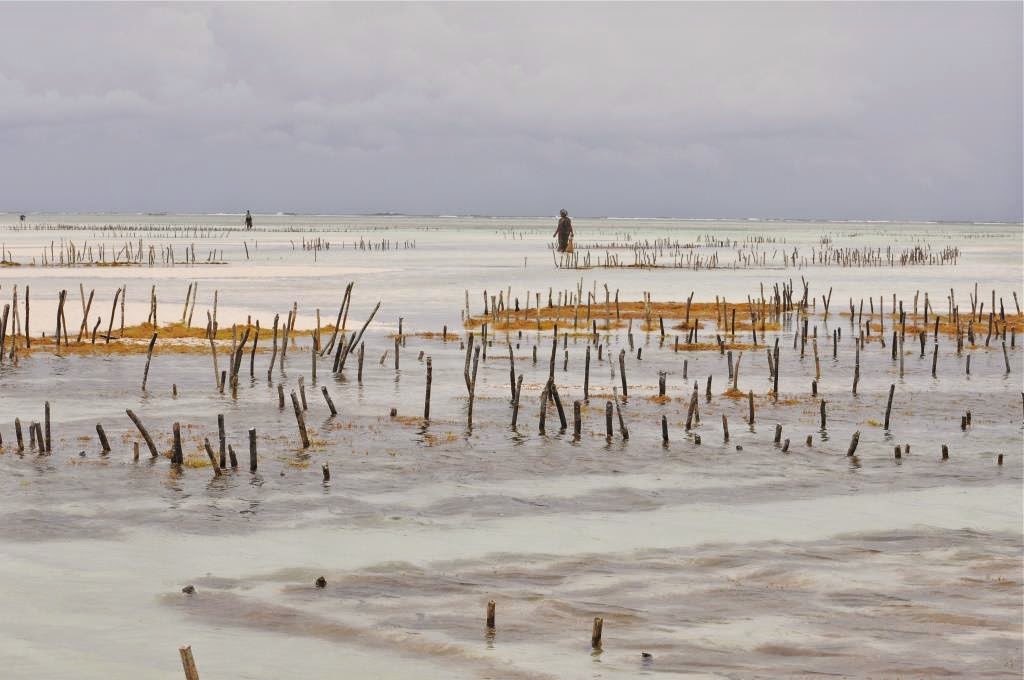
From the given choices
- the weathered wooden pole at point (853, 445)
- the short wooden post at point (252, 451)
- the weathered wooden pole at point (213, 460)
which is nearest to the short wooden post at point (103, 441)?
the weathered wooden pole at point (213, 460)

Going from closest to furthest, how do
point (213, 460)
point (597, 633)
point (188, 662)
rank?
point (188, 662) < point (597, 633) < point (213, 460)

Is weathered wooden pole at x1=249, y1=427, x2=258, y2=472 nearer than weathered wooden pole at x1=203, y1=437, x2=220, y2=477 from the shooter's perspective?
No

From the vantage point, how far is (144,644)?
7.33 m

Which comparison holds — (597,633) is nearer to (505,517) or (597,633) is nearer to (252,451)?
(505,517)

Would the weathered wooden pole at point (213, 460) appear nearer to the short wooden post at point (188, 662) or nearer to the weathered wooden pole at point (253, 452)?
the weathered wooden pole at point (253, 452)

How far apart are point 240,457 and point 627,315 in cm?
1715

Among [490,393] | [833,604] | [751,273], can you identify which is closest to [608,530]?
[833,604]

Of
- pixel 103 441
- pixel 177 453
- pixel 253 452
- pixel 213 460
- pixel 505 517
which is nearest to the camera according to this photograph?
pixel 505 517

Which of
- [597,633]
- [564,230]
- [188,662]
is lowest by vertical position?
[597,633]

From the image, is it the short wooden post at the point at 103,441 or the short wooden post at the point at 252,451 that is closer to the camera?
the short wooden post at the point at 252,451

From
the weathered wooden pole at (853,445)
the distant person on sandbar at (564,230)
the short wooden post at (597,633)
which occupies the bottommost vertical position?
the short wooden post at (597,633)

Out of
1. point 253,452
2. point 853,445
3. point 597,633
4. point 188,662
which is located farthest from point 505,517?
point 188,662

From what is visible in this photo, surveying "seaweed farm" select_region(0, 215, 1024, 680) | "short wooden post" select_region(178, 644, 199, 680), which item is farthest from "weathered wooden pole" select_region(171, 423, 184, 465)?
"short wooden post" select_region(178, 644, 199, 680)

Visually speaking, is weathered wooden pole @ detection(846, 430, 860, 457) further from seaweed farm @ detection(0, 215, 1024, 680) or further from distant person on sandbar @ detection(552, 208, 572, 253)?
distant person on sandbar @ detection(552, 208, 572, 253)
